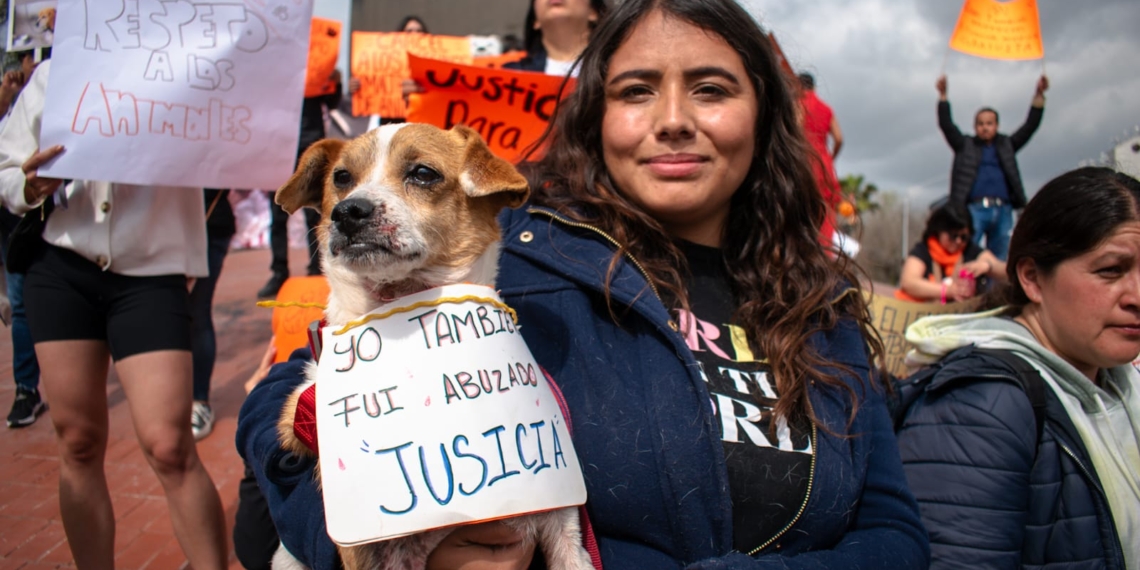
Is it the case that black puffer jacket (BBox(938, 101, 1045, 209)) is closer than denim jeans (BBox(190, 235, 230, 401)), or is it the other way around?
denim jeans (BBox(190, 235, 230, 401))

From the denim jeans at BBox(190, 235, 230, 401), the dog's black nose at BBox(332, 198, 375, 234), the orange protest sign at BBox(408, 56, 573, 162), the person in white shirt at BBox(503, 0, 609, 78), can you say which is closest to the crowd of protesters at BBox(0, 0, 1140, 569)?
the dog's black nose at BBox(332, 198, 375, 234)

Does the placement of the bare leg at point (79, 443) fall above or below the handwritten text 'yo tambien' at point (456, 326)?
below

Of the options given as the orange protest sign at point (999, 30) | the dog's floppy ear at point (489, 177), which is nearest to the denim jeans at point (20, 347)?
the dog's floppy ear at point (489, 177)

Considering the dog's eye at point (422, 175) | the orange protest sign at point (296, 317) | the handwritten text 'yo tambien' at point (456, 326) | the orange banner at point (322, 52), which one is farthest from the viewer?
the orange banner at point (322, 52)

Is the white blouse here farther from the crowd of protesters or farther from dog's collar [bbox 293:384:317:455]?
dog's collar [bbox 293:384:317:455]

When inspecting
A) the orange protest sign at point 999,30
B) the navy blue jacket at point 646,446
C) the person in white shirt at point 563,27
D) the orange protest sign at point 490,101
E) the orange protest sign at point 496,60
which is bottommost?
the navy blue jacket at point 646,446

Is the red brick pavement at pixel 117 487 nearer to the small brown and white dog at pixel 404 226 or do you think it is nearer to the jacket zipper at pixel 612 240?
the small brown and white dog at pixel 404 226

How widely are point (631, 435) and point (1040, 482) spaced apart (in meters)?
1.47

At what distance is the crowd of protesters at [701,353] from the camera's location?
5.42 feet

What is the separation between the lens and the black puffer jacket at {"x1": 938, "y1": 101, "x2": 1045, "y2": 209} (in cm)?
806

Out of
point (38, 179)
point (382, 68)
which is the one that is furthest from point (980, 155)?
point (38, 179)

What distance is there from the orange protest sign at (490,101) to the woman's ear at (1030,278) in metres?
2.45

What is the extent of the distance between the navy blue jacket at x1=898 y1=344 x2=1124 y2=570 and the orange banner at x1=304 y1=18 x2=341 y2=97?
5.23 metres

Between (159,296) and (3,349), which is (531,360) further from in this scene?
(3,349)
